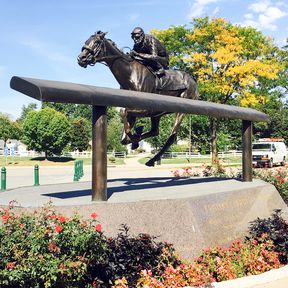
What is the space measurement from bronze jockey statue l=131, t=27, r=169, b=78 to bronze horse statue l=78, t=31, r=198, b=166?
13cm

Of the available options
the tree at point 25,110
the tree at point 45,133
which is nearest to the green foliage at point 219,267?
the tree at point 45,133

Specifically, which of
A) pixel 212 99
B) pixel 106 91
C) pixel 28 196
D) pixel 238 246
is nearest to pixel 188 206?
pixel 238 246

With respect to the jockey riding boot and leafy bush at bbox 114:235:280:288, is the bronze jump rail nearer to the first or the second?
the jockey riding boot

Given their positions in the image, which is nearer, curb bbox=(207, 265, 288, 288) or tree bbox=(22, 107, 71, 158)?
curb bbox=(207, 265, 288, 288)

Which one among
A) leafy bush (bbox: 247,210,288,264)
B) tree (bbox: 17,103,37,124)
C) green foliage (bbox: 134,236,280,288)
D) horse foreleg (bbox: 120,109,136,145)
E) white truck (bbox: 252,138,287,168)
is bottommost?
green foliage (bbox: 134,236,280,288)

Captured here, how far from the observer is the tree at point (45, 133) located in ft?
177

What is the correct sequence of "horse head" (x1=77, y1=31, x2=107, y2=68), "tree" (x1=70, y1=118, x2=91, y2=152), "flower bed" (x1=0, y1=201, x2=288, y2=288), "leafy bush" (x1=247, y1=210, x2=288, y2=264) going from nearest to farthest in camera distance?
"flower bed" (x1=0, y1=201, x2=288, y2=288), "leafy bush" (x1=247, y1=210, x2=288, y2=264), "horse head" (x1=77, y1=31, x2=107, y2=68), "tree" (x1=70, y1=118, x2=91, y2=152)

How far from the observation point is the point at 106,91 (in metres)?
7.26

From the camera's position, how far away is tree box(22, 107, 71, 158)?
53.9m

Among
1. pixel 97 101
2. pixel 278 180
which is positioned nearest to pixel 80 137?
pixel 278 180

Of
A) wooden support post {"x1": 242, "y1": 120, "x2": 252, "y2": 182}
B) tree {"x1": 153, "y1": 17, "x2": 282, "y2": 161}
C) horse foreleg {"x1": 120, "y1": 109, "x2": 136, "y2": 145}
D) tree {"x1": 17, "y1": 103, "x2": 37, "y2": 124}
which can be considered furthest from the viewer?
tree {"x1": 17, "y1": 103, "x2": 37, "y2": 124}

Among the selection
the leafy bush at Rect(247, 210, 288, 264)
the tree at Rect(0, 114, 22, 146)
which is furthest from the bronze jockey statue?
the tree at Rect(0, 114, 22, 146)

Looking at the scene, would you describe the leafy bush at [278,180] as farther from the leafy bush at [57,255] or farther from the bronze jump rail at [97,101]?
the leafy bush at [57,255]

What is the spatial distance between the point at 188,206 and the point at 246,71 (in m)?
28.1
